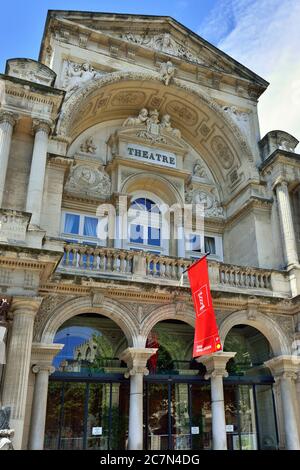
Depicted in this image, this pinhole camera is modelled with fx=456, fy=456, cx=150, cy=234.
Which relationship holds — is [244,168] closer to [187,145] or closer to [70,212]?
[187,145]

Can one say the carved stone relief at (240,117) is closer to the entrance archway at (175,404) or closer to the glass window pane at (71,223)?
the glass window pane at (71,223)

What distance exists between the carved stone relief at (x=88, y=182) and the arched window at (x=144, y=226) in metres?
1.28

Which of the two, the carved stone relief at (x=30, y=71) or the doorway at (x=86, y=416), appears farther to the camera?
the carved stone relief at (x=30, y=71)

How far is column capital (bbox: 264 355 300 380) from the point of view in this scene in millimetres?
14070

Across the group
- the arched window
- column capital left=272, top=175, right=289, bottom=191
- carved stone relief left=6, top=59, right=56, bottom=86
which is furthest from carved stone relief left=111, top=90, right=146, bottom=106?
column capital left=272, top=175, right=289, bottom=191

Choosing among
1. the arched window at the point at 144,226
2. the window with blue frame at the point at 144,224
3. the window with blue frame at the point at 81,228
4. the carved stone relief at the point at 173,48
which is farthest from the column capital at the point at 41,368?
the carved stone relief at the point at 173,48

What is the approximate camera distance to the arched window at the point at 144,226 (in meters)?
16.7

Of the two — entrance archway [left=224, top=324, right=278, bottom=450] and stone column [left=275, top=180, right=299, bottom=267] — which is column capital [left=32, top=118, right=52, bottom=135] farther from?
entrance archway [left=224, top=324, right=278, bottom=450]

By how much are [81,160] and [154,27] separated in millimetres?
6919

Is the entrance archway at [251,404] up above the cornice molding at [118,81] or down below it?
below

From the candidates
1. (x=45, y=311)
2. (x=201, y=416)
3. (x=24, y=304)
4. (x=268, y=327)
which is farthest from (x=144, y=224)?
(x=24, y=304)

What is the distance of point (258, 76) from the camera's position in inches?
806

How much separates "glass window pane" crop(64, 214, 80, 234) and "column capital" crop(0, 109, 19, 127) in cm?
393
